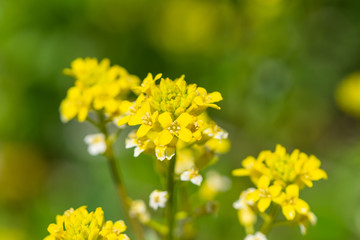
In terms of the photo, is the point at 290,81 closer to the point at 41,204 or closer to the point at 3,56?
the point at 41,204

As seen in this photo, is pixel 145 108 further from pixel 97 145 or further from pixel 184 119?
pixel 97 145

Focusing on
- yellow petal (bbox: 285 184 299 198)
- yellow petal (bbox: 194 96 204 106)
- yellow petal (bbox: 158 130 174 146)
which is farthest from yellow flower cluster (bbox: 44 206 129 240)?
yellow petal (bbox: 285 184 299 198)

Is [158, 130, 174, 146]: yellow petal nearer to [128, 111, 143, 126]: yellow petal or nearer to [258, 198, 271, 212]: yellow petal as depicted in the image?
[128, 111, 143, 126]: yellow petal

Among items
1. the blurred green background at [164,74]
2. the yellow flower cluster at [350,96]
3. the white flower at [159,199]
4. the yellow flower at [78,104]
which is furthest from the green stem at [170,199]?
the yellow flower cluster at [350,96]

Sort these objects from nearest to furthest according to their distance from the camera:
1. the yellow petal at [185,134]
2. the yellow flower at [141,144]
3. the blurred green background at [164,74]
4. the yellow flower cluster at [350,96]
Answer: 1. the yellow petal at [185,134]
2. the yellow flower at [141,144]
3. the blurred green background at [164,74]
4. the yellow flower cluster at [350,96]

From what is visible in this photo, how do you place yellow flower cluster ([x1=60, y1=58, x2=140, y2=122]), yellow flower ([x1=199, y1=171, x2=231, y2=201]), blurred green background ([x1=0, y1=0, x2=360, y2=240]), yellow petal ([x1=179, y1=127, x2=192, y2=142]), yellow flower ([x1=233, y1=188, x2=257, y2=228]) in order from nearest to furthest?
1. yellow petal ([x1=179, y1=127, x2=192, y2=142])
2. yellow flower ([x1=233, y1=188, x2=257, y2=228])
3. yellow flower cluster ([x1=60, y1=58, x2=140, y2=122])
4. yellow flower ([x1=199, y1=171, x2=231, y2=201])
5. blurred green background ([x1=0, y1=0, x2=360, y2=240])

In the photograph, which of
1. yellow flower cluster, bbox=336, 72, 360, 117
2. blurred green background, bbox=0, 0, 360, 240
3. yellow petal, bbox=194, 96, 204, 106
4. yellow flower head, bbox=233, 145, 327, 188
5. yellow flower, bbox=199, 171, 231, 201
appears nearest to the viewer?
yellow petal, bbox=194, 96, 204, 106

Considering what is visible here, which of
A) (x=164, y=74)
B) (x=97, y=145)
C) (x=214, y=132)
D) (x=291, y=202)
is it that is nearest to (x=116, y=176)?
(x=97, y=145)

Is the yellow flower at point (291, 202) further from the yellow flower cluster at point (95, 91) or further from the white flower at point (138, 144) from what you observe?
the yellow flower cluster at point (95, 91)
